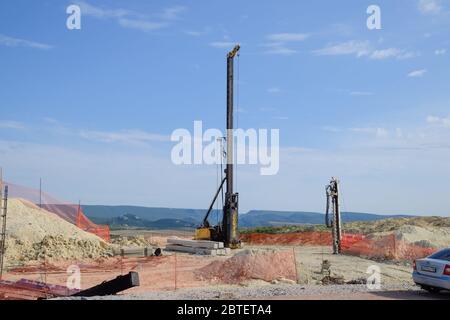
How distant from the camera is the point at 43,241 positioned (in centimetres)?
2908

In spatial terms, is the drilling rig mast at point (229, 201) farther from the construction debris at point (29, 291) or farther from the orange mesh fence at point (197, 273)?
the construction debris at point (29, 291)

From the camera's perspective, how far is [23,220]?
32938 mm

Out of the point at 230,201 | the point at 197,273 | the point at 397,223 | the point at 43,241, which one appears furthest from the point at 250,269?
the point at 397,223

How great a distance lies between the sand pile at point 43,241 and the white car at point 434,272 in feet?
63.1

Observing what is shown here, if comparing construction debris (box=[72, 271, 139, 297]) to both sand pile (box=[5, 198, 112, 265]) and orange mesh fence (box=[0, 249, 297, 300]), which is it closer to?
orange mesh fence (box=[0, 249, 297, 300])

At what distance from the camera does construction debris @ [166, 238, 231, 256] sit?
30.4m

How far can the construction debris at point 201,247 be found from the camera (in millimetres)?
30391

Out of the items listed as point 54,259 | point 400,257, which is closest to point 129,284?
point 54,259

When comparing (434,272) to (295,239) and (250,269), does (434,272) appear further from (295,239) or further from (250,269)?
(295,239)

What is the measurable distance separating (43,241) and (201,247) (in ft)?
28.9

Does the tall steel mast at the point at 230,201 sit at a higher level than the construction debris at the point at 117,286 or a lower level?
higher

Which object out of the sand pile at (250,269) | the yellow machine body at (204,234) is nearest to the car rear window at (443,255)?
the sand pile at (250,269)

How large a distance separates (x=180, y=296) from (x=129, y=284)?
4.49 feet

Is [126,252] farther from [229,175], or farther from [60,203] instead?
[60,203]
